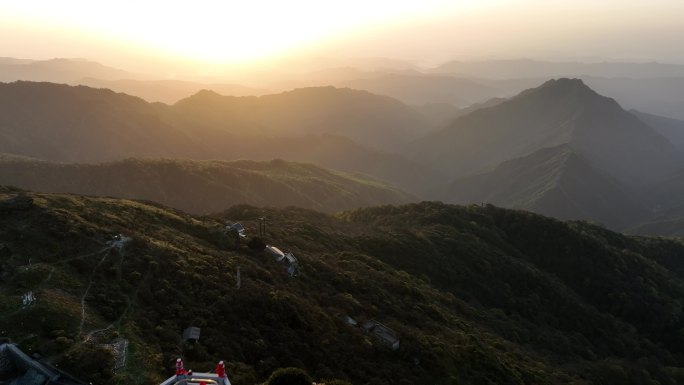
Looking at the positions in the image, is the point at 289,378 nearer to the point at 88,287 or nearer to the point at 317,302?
the point at 88,287

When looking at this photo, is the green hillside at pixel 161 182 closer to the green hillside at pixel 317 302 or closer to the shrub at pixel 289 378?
the green hillside at pixel 317 302

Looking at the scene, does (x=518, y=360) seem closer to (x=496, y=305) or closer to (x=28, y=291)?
(x=496, y=305)

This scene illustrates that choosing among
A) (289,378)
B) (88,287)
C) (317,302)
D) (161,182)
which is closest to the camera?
(289,378)

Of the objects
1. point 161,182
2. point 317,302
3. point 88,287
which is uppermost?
point 88,287

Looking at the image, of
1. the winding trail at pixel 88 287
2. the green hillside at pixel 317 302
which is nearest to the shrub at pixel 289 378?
the green hillside at pixel 317 302

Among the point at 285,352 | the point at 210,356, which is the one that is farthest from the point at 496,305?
the point at 210,356

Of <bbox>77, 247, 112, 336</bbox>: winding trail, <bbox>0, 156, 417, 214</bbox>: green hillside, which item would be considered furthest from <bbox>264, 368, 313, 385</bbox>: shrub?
<bbox>0, 156, 417, 214</bbox>: green hillside

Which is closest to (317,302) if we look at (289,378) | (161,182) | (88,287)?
(289,378)

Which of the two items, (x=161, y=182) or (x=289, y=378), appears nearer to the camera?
(x=289, y=378)

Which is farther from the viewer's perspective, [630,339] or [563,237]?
[563,237]
